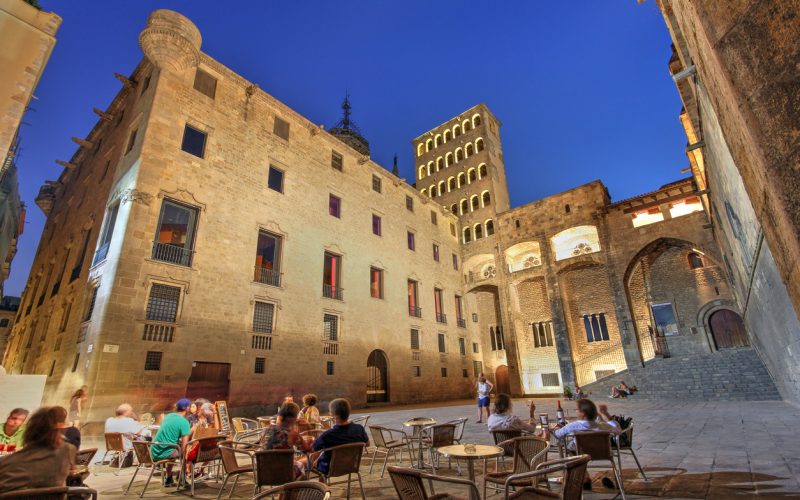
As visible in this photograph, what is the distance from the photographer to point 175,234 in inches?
471

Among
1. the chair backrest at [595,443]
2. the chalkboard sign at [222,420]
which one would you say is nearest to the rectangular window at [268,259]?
the chalkboard sign at [222,420]

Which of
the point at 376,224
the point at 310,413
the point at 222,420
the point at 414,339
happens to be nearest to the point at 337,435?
the point at 310,413

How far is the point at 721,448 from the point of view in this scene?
5.41 meters

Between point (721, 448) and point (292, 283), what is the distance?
12876mm

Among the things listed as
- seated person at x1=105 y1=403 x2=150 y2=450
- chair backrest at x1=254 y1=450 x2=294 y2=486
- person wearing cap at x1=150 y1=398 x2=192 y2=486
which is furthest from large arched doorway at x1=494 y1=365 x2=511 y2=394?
chair backrest at x1=254 y1=450 x2=294 y2=486

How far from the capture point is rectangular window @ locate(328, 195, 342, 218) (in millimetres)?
17703

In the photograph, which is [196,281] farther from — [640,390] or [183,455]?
[640,390]

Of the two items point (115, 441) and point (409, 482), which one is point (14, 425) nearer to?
point (115, 441)

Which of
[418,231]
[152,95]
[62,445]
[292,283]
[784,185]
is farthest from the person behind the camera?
[418,231]

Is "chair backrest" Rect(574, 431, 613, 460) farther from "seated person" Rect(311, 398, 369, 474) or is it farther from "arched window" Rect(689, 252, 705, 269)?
"arched window" Rect(689, 252, 705, 269)

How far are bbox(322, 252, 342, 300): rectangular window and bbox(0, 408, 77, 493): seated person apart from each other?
13.1 m

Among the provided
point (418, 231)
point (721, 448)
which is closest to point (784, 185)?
point (721, 448)

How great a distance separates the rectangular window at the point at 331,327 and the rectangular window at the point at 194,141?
308 inches

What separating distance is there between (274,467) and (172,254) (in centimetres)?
1028
